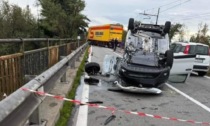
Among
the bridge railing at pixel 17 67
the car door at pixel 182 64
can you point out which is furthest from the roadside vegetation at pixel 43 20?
the bridge railing at pixel 17 67

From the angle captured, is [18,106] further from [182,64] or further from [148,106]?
[182,64]

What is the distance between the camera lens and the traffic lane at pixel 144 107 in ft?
19.0

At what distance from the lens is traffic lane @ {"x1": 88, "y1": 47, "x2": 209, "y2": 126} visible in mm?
5797

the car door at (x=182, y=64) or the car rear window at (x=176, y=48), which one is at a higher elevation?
the car rear window at (x=176, y=48)

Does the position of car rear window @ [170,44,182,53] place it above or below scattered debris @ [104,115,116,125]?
above

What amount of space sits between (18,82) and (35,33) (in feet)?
129

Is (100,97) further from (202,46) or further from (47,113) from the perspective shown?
(202,46)

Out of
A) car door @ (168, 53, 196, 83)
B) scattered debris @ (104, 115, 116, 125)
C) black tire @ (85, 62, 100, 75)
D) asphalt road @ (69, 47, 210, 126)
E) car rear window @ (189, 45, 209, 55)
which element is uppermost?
car rear window @ (189, 45, 209, 55)

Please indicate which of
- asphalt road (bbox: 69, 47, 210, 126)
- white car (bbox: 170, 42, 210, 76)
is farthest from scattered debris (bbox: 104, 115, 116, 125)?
white car (bbox: 170, 42, 210, 76)

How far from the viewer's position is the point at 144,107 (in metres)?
7.06

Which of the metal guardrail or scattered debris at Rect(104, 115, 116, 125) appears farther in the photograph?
scattered debris at Rect(104, 115, 116, 125)

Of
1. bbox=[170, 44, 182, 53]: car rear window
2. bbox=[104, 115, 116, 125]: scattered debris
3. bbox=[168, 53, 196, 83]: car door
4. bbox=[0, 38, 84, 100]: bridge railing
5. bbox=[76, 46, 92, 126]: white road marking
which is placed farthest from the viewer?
bbox=[170, 44, 182, 53]: car rear window

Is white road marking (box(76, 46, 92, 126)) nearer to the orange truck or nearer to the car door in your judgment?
the car door

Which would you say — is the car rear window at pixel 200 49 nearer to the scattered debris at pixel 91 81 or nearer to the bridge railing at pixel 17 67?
the scattered debris at pixel 91 81
